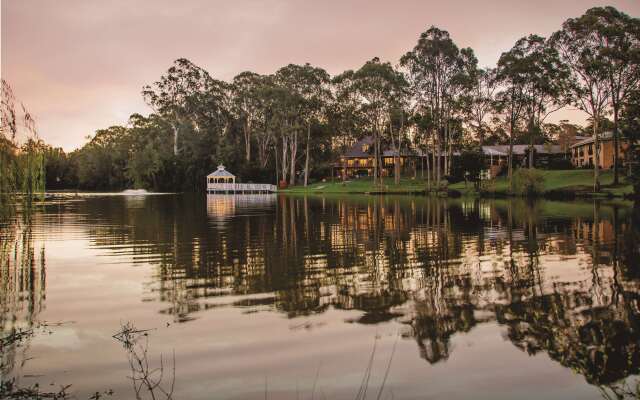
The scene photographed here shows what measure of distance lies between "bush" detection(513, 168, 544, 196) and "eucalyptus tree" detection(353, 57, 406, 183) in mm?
23740

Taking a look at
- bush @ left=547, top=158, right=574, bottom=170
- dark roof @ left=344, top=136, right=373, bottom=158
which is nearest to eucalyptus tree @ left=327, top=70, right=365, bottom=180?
dark roof @ left=344, top=136, right=373, bottom=158

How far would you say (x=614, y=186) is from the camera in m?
53.1

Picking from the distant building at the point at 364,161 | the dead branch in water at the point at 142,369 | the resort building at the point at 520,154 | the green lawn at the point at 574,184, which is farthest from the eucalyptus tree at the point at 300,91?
the dead branch in water at the point at 142,369

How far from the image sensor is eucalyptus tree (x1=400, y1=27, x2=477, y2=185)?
2648 inches

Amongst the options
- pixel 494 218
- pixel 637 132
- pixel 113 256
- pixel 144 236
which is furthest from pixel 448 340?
pixel 637 132

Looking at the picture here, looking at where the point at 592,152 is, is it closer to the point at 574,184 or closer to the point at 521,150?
the point at 521,150

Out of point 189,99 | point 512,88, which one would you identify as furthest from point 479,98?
point 189,99

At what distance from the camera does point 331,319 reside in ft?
28.7

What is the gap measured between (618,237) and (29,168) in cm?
1972

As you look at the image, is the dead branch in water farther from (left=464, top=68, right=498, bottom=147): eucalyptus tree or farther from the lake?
(left=464, top=68, right=498, bottom=147): eucalyptus tree

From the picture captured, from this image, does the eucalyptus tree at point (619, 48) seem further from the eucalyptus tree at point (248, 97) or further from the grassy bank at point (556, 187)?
the eucalyptus tree at point (248, 97)

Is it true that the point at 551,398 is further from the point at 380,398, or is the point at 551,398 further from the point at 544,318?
the point at 544,318

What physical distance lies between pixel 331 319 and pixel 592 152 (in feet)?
275

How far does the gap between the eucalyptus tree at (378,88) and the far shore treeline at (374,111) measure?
0.16 metres
